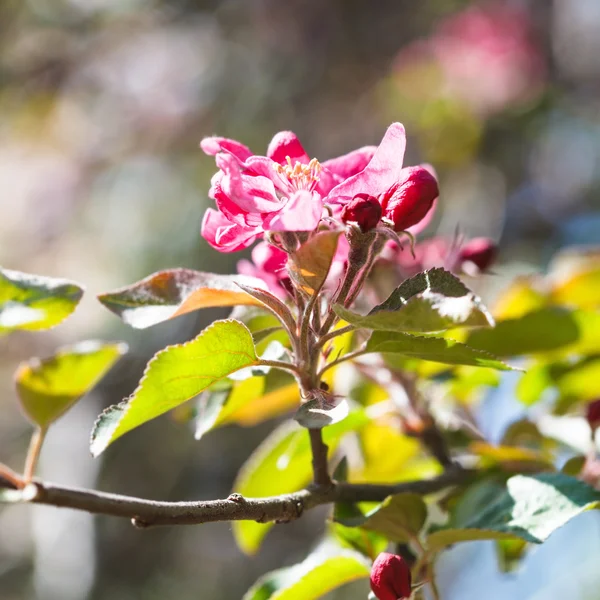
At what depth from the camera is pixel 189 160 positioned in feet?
12.3

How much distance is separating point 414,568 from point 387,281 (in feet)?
1.14

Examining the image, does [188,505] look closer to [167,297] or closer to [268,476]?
[167,297]

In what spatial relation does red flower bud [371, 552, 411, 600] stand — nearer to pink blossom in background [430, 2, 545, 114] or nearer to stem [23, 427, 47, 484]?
stem [23, 427, 47, 484]

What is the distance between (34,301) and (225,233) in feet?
0.64

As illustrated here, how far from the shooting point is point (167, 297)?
646mm

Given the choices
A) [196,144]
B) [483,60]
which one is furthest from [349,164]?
[196,144]

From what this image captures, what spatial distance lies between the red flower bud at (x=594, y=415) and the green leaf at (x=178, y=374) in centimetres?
42

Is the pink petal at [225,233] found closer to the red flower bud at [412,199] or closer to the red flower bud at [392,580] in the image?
the red flower bud at [412,199]

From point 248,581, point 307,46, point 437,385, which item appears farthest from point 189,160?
point 437,385

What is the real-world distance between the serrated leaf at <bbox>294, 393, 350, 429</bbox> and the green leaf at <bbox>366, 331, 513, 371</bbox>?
0.06 meters

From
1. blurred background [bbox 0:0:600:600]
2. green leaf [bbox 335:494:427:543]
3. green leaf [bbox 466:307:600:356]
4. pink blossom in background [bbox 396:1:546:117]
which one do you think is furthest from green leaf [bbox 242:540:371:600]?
pink blossom in background [bbox 396:1:546:117]

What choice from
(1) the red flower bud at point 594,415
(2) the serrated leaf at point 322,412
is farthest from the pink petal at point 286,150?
(1) the red flower bud at point 594,415

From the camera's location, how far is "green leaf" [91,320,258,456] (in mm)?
529

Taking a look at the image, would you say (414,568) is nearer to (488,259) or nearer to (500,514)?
(500,514)
